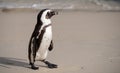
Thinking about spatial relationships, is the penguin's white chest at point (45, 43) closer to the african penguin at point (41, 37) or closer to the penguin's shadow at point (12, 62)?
the african penguin at point (41, 37)

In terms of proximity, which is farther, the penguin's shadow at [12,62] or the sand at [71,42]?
the penguin's shadow at [12,62]

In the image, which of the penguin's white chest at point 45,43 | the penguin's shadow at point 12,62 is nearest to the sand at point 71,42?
the penguin's shadow at point 12,62

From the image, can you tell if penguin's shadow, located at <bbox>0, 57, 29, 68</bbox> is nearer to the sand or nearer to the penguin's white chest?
the sand

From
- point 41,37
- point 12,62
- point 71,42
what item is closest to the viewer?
point 41,37

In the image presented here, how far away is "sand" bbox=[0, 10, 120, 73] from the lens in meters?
7.54

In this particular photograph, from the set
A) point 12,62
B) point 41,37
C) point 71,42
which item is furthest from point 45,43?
point 71,42

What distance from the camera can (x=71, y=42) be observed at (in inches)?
368

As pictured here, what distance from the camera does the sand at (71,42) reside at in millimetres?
7539

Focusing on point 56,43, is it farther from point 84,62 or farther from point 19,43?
point 84,62

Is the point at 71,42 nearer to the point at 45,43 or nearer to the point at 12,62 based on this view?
the point at 12,62

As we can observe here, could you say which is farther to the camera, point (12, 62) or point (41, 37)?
point (12, 62)

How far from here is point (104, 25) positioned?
11.3 m

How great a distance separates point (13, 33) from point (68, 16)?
269cm

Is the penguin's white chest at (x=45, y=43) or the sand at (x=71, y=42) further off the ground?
the penguin's white chest at (x=45, y=43)
